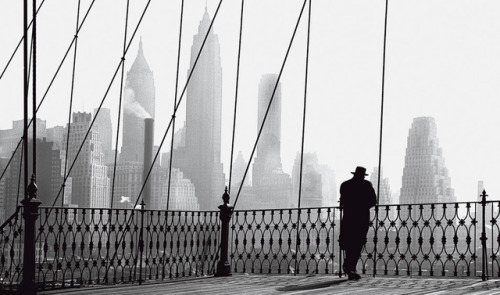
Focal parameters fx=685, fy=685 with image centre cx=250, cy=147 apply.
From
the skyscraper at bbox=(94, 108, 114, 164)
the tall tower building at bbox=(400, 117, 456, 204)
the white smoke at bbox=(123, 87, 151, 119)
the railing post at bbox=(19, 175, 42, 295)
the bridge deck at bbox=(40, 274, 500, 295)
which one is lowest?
the bridge deck at bbox=(40, 274, 500, 295)

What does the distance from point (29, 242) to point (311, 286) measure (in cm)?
300

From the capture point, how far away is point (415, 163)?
2783cm

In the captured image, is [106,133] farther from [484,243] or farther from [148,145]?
[484,243]

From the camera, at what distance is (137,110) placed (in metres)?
85.3

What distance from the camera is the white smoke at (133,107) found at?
8600 cm

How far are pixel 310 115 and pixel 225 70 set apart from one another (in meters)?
26.0

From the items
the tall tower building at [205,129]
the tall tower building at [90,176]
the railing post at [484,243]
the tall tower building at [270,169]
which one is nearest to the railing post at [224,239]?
the railing post at [484,243]

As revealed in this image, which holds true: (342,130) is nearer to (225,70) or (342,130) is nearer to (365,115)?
(365,115)

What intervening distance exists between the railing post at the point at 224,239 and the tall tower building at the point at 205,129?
162 feet

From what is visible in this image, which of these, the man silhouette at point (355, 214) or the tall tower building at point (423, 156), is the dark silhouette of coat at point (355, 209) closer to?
the man silhouette at point (355, 214)

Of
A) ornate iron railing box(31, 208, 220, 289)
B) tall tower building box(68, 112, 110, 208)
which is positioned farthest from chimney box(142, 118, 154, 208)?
ornate iron railing box(31, 208, 220, 289)

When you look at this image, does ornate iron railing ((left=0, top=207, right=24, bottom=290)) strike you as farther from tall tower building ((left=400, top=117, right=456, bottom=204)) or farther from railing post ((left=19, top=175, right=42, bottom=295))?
tall tower building ((left=400, top=117, right=456, bottom=204))

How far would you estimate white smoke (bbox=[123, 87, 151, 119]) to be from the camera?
3386 inches

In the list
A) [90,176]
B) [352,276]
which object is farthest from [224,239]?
[90,176]
